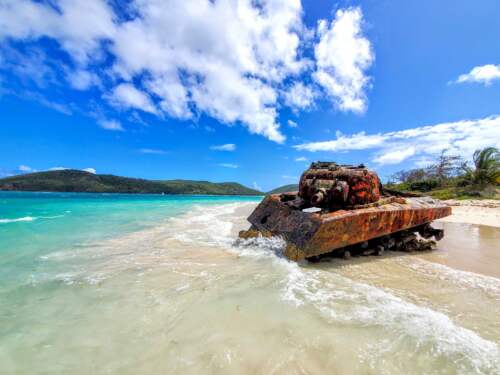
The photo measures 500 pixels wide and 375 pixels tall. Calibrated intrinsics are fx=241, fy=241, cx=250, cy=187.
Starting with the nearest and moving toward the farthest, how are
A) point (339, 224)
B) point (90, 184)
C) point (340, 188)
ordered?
1. point (339, 224)
2. point (340, 188)
3. point (90, 184)

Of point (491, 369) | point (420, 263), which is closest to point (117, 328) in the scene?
point (491, 369)

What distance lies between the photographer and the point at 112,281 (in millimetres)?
3934

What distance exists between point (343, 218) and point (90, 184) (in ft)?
475

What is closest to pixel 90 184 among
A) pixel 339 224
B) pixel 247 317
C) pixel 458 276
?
pixel 339 224

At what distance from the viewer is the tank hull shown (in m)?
4.44

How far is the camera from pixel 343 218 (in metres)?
4.54

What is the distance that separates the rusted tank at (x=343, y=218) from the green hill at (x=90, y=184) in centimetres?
13695

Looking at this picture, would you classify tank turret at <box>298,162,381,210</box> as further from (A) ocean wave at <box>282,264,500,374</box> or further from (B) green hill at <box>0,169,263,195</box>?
(B) green hill at <box>0,169,263,195</box>

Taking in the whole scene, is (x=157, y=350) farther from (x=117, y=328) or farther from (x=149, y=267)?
(x=149, y=267)

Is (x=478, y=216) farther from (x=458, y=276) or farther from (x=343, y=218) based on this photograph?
(x=343, y=218)

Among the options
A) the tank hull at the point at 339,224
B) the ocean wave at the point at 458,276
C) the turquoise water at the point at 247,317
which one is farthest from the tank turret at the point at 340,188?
the ocean wave at the point at 458,276

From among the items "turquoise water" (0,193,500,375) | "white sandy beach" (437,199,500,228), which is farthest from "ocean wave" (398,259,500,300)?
"white sandy beach" (437,199,500,228)

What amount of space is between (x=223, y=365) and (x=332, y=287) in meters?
2.17

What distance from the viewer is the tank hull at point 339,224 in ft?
14.6
